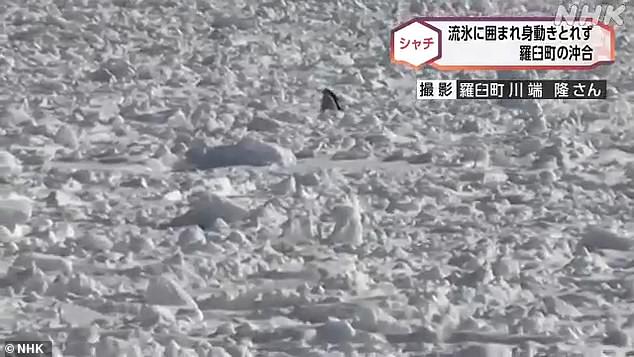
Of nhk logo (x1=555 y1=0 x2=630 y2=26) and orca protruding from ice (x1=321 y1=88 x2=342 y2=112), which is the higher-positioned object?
nhk logo (x1=555 y1=0 x2=630 y2=26)

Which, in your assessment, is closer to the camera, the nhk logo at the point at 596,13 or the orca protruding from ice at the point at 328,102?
the orca protruding from ice at the point at 328,102

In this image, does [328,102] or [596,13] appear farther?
[596,13]

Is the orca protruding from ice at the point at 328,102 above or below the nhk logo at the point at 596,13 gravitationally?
below

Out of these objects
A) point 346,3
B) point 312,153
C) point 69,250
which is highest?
point 346,3

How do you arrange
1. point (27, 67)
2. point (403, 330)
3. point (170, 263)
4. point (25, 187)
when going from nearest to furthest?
point (403, 330), point (170, 263), point (25, 187), point (27, 67)

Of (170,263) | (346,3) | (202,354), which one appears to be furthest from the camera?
(346,3)

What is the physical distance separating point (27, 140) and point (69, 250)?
60.1 inches

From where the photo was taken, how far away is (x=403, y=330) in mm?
3283

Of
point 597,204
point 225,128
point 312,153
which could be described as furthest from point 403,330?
point 225,128

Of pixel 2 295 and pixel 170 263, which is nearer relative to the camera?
pixel 2 295

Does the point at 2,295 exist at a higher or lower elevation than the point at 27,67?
lower

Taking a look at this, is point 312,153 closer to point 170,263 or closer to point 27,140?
point 27,140

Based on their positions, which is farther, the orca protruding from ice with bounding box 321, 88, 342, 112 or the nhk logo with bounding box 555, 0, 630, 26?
the nhk logo with bounding box 555, 0, 630, 26

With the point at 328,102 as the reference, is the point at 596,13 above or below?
above
